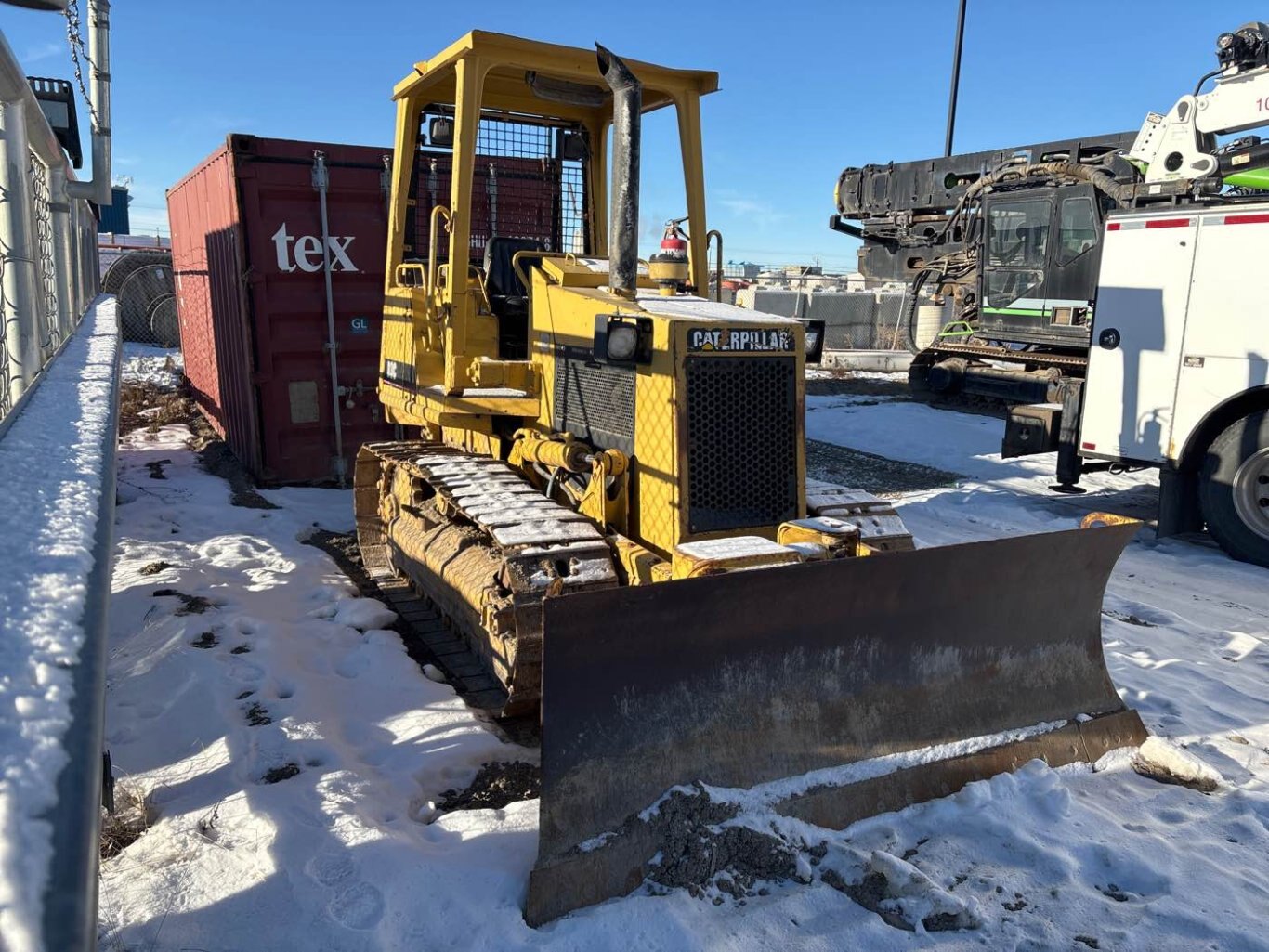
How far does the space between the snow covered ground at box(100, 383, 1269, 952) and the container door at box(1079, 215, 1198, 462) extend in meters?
2.32

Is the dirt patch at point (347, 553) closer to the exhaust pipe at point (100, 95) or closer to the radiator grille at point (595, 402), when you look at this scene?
the radiator grille at point (595, 402)

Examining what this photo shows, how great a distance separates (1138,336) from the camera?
748 centimetres

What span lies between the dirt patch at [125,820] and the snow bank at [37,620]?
4.26ft

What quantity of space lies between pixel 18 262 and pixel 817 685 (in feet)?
10.8

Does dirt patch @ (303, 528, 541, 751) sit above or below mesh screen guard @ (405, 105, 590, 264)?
below

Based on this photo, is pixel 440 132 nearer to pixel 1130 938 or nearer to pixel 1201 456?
pixel 1130 938

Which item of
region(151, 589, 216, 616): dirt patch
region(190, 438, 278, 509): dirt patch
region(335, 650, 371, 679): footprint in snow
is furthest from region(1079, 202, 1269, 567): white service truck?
region(190, 438, 278, 509): dirt patch

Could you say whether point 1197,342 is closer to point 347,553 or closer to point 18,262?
point 347,553

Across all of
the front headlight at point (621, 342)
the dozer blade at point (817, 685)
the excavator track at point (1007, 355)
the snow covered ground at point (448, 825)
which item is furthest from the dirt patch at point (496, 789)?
the excavator track at point (1007, 355)

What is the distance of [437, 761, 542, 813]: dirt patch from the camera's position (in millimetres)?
3350

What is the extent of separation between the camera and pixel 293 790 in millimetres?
3299

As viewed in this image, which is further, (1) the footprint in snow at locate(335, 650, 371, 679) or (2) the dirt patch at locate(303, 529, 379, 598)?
(2) the dirt patch at locate(303, 529, 379, 598)

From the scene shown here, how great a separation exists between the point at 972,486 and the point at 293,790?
25.2 feet

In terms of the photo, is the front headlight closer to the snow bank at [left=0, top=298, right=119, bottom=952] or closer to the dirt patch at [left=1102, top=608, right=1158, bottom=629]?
the snow bank at [left=0, top=298, right=119, bottom=952]
